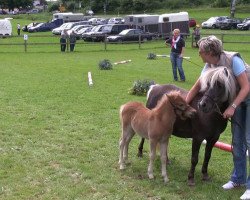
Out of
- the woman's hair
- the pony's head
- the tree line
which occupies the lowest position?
the pony's head

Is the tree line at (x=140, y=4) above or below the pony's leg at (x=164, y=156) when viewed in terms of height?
above

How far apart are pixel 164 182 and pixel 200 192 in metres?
0.53

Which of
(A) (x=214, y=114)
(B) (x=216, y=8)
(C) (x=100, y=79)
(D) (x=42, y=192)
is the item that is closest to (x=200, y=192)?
(A) (x=214, y=114)

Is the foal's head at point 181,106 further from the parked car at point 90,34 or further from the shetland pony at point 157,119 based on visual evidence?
the parked car at point 90,34

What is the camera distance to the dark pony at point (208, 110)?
489cm

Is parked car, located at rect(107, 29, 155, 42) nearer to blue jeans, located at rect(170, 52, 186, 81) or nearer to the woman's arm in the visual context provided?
blue jeans, located at rect(170, 52, 186, 81)

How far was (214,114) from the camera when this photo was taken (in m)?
5.29

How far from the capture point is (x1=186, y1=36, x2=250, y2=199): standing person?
4.86 meters

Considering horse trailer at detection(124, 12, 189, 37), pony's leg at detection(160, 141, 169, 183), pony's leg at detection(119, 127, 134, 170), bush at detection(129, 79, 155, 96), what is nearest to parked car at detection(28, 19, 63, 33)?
horse trailer at detection(124, 12, 189, 37)

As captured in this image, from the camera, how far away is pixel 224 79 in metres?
4.83

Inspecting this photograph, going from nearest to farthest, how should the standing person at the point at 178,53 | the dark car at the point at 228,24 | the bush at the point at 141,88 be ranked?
the bush at the point at 141,88 < the standing person at the point at 178,53 < the dark car at the point at 228,24

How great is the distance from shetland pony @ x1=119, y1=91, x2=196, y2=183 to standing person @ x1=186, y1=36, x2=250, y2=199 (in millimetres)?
261

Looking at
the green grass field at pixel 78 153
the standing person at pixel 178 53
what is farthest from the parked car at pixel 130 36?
the green grass field at pixel 78 153

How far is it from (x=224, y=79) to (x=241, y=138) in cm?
94
